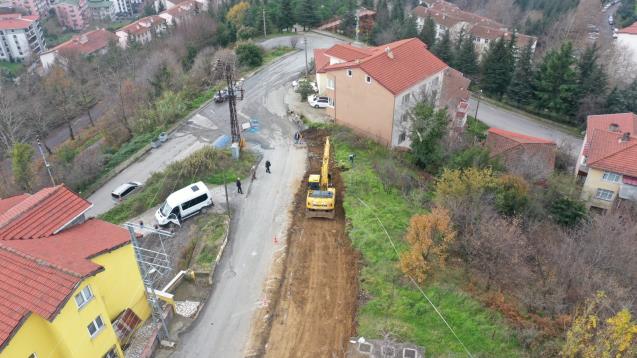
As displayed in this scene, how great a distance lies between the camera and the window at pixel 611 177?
32.1m

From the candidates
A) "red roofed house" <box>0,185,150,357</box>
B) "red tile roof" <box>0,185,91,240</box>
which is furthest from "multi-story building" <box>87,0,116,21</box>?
"red roofed house" <box>0,185,150,357</box>

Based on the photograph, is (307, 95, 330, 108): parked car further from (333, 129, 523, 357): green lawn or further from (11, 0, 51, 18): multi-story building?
(11, 0, 51, 18): multi-story building

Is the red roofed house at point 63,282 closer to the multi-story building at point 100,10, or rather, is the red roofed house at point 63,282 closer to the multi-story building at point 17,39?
the multi-story building at point 17,39

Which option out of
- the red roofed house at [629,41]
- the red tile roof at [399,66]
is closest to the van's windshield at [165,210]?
the red tile roof at [399,66]

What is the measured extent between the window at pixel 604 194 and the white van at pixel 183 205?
28.7m

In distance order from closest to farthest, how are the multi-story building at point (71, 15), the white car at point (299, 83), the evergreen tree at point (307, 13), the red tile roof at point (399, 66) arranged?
the red tile roof at point (399, 66) < the white car at point (299, 83) < the evergreen tree at point (307, 13) < the multi-story building at point (71, 15)

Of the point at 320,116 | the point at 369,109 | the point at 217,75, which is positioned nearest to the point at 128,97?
the point at 217,75

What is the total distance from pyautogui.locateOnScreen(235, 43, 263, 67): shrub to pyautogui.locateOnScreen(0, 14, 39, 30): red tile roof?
267 ft

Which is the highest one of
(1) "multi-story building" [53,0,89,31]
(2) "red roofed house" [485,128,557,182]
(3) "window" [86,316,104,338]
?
(3) "window" [86,316,104,338]

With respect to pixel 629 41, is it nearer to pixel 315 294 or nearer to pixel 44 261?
pixel 315 294

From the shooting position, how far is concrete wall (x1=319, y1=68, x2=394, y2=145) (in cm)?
3269

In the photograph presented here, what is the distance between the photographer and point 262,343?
59.9ft

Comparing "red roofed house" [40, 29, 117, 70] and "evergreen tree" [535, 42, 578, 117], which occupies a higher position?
"evergreen tree" [535, 42, 578, 117]

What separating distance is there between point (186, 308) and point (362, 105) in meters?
20.7
